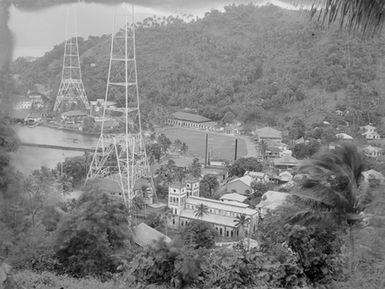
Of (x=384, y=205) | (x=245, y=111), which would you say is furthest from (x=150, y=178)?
(x=245, y=111)

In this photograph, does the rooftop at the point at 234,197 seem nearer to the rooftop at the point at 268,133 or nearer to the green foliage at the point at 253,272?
the rooftop at the point at 268,133

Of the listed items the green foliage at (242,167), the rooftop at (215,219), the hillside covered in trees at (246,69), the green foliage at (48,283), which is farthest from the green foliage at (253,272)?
the hillside covered in trees at (246,69)

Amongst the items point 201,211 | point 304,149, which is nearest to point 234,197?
point 201,211

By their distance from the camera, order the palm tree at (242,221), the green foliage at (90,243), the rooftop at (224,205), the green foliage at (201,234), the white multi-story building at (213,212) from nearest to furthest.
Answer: the green foliage at (90,243) → the green foliage at (201,234) → the palm tree at (242,221) → the white multi-story building at (213,212) → the rooftop at (224,205)

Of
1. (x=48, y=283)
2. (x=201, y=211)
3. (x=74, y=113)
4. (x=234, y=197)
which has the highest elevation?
(x=48, y=283)

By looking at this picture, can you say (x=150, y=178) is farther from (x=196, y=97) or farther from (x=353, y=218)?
(x=196, y=97)

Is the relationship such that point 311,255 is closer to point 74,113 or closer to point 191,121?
point 191,121

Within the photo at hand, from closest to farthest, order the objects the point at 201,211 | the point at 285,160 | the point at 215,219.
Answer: the point at 215,219 → the point at 201,211 → the point at 285,160
